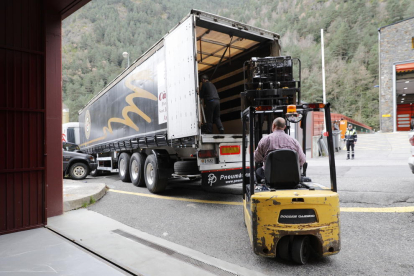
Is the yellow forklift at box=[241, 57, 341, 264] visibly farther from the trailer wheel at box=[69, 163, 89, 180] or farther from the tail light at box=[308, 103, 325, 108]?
the trailer wheel at box=[69, 163, 89, 180]

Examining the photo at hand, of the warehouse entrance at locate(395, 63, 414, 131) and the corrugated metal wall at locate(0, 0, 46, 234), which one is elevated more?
the warehouse entrance at locate(395, 63, 414, 131)

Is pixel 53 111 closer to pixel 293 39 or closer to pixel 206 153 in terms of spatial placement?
pixel 206 153

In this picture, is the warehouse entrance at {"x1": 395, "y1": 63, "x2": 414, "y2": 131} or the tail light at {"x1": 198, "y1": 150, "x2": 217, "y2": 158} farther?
the warehouse entrance at {"x1": 395, "y1": 63, "x2": 414, "y2": 131}

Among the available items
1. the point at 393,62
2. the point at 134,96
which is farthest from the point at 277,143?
the point at 393,62

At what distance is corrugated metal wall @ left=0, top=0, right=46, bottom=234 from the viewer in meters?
4.24

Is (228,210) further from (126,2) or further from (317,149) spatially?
(126,2)

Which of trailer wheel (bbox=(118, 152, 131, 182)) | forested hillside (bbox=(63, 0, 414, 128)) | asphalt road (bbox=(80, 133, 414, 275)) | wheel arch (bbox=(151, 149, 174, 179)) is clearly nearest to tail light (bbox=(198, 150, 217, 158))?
asphalt road (bbox=(80, 133, 414, 275))

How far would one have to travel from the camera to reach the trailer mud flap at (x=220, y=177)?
595 centimetres

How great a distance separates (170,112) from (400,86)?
3217cm

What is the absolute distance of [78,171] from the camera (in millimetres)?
Answer: 11438

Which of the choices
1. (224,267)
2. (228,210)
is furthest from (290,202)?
(228,210)

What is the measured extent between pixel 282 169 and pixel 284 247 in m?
0.89

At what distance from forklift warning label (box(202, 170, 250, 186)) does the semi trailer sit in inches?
0.8

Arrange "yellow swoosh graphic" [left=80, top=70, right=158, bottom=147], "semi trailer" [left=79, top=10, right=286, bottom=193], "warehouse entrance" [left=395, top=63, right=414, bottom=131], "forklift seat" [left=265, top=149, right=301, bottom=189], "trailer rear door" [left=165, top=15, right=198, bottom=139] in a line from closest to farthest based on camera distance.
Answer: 1. "forklift seat" [left=265, top=149, right=301, bottom=189]
2. "trailer rear door" [left=165, top=15, right=198, bottom=139]
3. "semi trailer" [left=79, top=10, right=286, bottom=193]
4. "yellow swoosh graphic" [left=80, top=70, right=158, bottom=147]
5. "warehouse entrance" [left=395, top=63, right=414, bottom=131]
